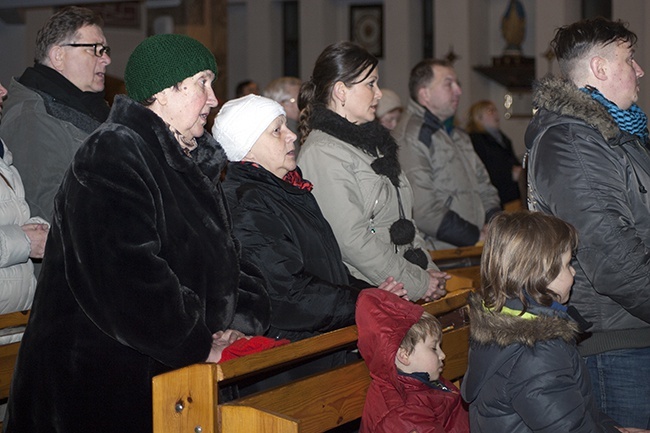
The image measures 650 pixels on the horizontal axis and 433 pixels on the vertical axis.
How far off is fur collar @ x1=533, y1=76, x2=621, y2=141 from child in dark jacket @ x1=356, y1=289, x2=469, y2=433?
0.78 metres

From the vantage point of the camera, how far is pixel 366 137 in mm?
3537

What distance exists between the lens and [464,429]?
9.54 feet

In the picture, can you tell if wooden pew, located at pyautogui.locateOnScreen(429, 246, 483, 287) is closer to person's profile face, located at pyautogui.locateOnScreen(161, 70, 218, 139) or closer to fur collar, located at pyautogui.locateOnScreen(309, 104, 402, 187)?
fur collar, located at pyautogui.locateOnScreen(309, 104, 402, 187)

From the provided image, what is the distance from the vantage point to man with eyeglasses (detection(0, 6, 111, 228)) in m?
3.63

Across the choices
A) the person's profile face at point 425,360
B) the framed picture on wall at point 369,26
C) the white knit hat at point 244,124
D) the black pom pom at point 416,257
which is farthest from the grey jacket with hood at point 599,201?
the framed picture on wall at point 369,26

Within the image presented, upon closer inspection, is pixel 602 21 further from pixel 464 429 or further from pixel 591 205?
pixel 464 429

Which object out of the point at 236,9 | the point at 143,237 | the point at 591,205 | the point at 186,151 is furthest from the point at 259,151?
the point at 236,9

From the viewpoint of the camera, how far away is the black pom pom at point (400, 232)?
357cm

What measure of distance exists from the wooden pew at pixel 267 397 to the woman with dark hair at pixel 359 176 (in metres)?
0.54

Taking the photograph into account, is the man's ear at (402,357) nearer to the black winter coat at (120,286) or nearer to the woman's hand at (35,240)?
the black winter coat at (120,286)

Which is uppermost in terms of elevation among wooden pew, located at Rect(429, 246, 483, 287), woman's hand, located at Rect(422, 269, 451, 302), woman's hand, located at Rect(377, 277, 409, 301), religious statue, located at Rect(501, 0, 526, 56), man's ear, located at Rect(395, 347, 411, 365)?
religious statue, located at Rect(501, 0, 526, 56)

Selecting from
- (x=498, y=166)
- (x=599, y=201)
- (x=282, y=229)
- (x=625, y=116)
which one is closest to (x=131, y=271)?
(x=282, y=229)

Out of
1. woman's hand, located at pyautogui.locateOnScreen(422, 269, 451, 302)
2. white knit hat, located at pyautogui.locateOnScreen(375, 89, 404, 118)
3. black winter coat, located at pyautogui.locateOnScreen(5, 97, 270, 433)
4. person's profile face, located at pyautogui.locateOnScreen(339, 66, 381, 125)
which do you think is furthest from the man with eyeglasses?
white knit hat, located at pyautogui.locateOnScreen(375, 89, 404, 118)

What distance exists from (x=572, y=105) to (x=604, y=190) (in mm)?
301
